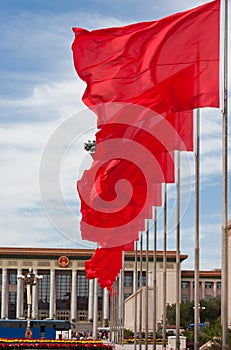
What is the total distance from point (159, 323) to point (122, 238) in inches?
2446

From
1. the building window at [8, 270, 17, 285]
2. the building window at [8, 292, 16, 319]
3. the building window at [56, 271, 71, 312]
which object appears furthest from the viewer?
the building window at [8, 292, 16, 319]

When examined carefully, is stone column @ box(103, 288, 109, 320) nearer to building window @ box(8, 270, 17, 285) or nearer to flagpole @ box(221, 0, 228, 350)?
building window @ box(8, 270, 17, 285)

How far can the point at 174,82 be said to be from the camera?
55.4 ft

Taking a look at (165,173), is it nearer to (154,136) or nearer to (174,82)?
(154,136)

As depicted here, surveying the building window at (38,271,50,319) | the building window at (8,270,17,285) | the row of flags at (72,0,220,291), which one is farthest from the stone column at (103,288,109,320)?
the row of flags at (72,0,220,291)

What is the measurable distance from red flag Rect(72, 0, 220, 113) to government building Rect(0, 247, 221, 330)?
100681 mm

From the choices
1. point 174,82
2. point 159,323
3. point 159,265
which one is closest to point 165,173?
point 174,82

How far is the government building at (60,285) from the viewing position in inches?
4830

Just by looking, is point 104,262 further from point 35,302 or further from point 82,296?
point 82,296

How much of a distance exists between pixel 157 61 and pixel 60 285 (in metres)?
115

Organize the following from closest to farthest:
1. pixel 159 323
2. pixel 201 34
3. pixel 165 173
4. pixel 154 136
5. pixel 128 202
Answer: pixel 201 34, pixel 154 136, pixel 165 173, pixel 128 202, pixel 159 323

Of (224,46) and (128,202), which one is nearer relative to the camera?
(224,46)

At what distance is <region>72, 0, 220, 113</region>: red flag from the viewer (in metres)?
16.7

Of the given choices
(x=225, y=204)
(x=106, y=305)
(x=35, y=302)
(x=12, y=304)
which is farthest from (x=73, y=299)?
(x=225, y=204)
